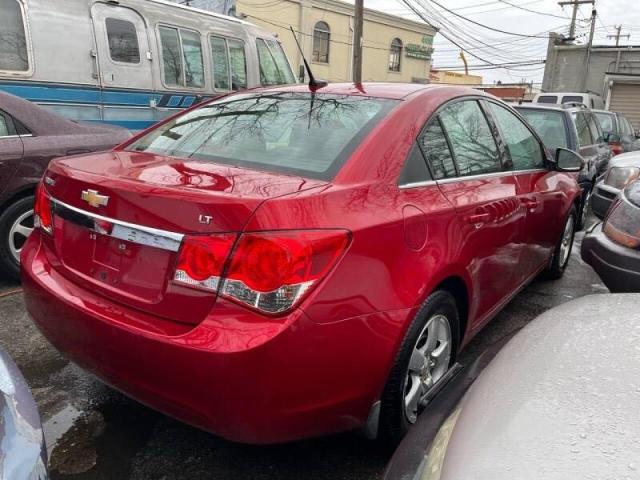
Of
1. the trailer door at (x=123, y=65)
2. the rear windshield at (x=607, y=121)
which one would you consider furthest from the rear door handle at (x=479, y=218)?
the rear windshield at (x=607, y=121)

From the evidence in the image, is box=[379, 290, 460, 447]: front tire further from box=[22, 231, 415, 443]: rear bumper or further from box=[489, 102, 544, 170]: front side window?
box=[489, 102, 544, 170]: front side window

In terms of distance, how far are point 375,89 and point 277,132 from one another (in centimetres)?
62

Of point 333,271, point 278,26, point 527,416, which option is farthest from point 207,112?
point 278,26

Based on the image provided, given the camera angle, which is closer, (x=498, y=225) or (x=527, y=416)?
(x=527, y=416)

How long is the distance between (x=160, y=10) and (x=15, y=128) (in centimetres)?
413

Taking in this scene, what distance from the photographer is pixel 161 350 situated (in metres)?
1.79

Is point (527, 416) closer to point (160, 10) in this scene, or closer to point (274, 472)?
point (274, 472)

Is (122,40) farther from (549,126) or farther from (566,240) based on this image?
(566,240)

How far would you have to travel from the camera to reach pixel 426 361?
2.37m

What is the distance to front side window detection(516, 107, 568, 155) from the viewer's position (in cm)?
647

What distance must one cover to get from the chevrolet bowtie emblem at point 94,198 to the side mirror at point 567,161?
10.3 feet

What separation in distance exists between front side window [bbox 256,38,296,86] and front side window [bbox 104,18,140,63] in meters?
2.37

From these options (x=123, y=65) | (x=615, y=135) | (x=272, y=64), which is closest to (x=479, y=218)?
(x=123, y=65)

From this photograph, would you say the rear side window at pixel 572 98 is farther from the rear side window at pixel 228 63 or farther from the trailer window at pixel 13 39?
the trailer window at pixel 13 39
